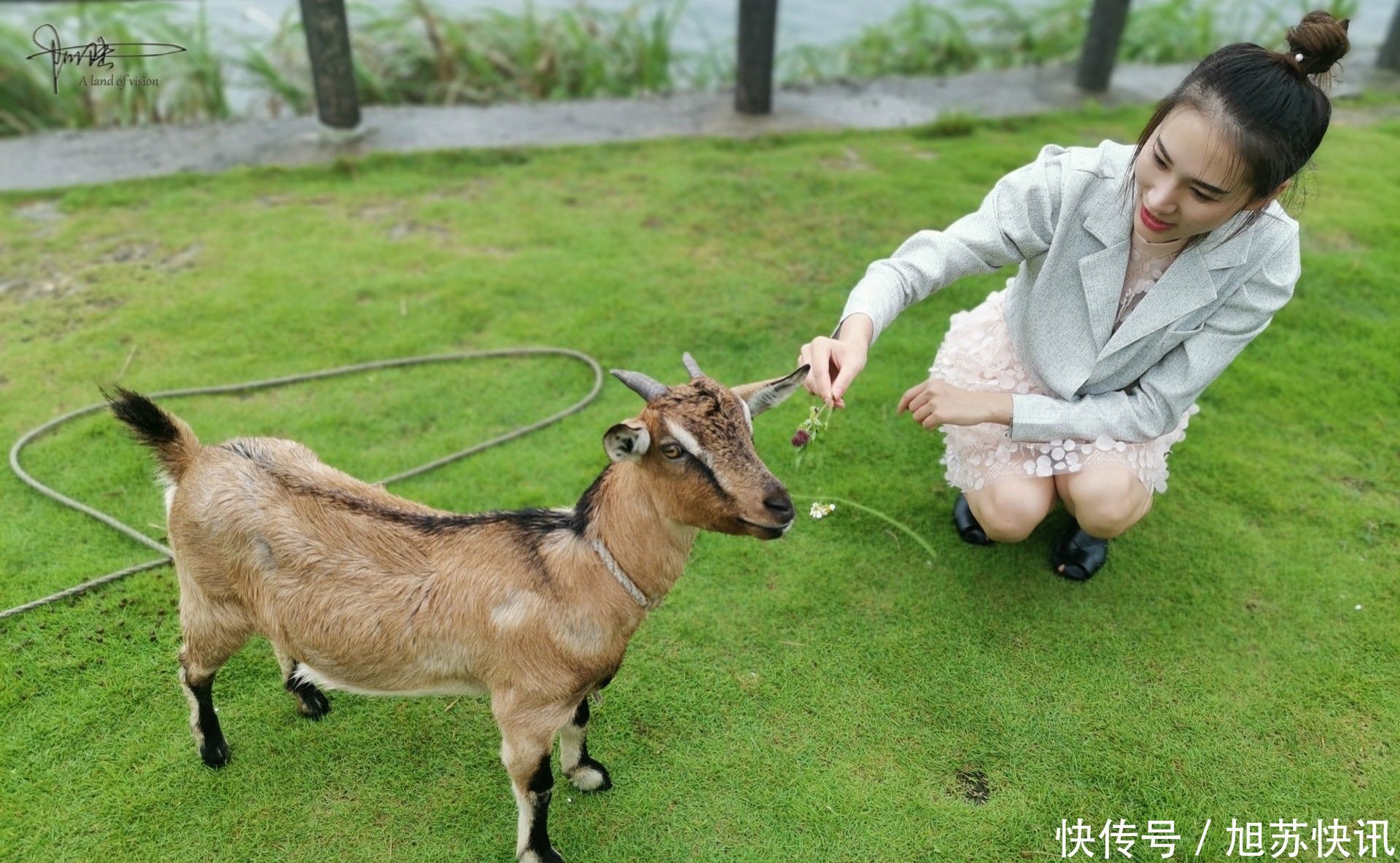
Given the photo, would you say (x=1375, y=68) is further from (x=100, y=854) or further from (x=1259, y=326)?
(x=100, y=854)

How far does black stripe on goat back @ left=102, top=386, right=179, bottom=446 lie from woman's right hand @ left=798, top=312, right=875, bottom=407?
178 cm

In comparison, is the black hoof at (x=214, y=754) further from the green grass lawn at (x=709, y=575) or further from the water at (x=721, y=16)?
the water at (x=721, y=16)

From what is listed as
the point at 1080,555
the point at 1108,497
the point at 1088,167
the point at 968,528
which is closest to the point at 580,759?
the point at 968,528

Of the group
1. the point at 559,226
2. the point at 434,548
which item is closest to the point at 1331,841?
the point at 434,548

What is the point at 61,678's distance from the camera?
128 inches

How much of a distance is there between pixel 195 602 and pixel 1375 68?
33.4 ft

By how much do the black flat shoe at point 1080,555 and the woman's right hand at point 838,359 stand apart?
4.58 feet

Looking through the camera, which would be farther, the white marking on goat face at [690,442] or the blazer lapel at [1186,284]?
the blazer lapel at [1186,284]

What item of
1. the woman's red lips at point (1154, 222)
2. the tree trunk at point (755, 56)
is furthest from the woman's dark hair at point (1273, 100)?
the tree trunk at point (755, 56)

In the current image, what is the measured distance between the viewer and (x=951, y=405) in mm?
3117

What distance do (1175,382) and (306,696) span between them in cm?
299

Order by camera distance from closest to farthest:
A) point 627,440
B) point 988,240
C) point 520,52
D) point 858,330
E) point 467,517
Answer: point 627,440
point 467,517
point 858,330
point 988,240
point 520,52

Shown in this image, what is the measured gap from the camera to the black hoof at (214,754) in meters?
3.03

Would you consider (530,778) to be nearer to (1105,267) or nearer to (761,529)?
(761,529)
